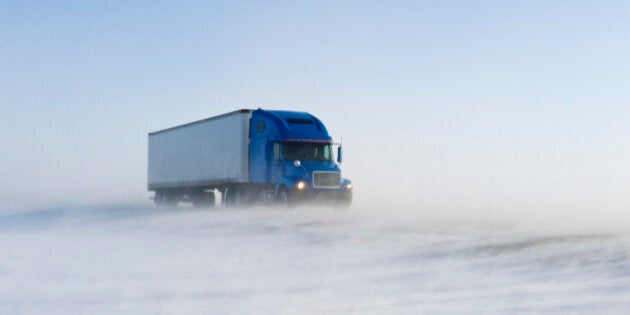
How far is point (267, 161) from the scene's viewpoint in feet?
106

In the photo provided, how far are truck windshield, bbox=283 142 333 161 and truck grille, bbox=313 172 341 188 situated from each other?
746mm

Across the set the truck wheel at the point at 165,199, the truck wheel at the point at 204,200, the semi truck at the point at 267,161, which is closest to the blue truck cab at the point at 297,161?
the semi truck at the point at 267,161

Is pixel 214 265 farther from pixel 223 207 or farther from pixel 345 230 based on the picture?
pixel 223 207

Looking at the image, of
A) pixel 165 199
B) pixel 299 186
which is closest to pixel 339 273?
pixel 299 186

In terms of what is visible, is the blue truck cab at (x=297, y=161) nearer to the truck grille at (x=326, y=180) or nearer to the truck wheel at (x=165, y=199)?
the truck grille at (x=326, y=180)

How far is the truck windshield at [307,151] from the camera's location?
3181cm

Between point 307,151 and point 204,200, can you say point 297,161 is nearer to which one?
point 307,151

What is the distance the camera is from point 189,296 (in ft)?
40.2

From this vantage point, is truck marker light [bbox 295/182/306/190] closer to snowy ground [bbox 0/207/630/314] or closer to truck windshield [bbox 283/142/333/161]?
truck windshield [bbox 283/142/333/161]

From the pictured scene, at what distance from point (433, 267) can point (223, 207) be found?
2169 centimetres

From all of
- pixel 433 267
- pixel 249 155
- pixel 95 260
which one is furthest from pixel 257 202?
pixel 433 267

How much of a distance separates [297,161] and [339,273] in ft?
57.4

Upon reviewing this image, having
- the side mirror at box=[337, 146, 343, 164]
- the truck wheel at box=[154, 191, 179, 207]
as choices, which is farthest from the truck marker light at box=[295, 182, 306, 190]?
the truck wheel at box=[154, 191, 179, 207]

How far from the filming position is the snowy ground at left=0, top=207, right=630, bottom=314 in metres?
11.3
